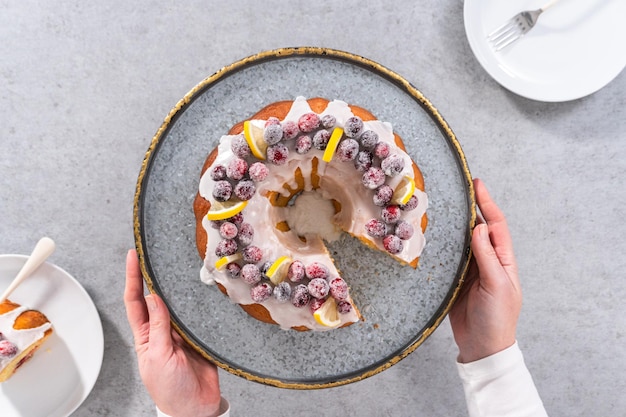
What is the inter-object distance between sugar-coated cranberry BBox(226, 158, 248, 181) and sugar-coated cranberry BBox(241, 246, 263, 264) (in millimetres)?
185

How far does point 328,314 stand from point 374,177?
0.38 m

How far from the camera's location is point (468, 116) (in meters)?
1.94

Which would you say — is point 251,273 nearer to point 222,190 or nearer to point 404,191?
point 222,190

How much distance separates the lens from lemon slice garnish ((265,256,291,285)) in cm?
142

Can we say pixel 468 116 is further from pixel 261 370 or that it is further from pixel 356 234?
pixel 261 370

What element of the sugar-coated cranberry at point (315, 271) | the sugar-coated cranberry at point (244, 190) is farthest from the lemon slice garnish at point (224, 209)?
the sugar-coated cranberry at point (315, 271)

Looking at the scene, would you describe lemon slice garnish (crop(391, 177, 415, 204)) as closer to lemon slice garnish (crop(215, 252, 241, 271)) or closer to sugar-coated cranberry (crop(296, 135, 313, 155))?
sugar-coated cranberry (crop(296, 135, 313, 155))

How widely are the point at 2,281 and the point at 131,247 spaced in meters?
0.41

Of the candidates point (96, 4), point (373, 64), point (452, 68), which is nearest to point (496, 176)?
point (452, 68)

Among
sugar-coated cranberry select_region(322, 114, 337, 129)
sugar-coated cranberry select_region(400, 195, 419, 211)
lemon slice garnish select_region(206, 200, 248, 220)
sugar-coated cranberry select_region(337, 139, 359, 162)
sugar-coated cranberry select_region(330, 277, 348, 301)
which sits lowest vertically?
sugar-coated cranberry select_region(330, 277, 348, 301)

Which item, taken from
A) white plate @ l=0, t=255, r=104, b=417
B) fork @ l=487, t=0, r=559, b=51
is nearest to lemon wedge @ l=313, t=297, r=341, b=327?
white plate @ l=0, t=255, r=104, b=417

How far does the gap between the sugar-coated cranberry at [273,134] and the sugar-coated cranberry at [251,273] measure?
1.06 ft

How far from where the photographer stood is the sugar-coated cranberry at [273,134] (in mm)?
1377

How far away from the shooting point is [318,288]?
4.67ft
